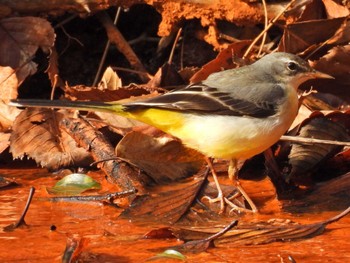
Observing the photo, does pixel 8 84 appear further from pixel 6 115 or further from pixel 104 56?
pixel 104 56

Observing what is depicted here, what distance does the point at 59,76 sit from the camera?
8141 mm

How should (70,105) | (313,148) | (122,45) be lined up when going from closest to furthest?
(70,105) → (313,148) → (122,45)

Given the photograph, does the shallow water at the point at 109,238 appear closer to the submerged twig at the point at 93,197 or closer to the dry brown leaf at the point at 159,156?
the submerged twig at the point at 93,197

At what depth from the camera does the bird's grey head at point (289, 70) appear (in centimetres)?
632

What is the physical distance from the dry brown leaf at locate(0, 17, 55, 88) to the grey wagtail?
189cm

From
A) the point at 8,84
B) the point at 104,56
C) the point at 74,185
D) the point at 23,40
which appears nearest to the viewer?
the point at 74,185

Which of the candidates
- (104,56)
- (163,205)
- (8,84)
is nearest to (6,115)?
(8,84)

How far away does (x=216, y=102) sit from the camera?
5.98 m

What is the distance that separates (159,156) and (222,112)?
0.72 meters

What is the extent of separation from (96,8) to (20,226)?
2.93m

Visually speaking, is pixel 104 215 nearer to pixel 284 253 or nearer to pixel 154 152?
pixel 154 152

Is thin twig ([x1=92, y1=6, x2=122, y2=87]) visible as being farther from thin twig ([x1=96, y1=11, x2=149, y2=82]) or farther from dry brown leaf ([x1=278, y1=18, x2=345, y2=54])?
dry brown leaf ([x1=278, y1=18, x2=345, y2=54])

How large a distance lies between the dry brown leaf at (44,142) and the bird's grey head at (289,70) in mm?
1502

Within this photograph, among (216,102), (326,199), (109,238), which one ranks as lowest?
(326,199)
